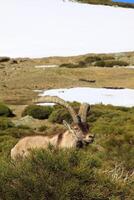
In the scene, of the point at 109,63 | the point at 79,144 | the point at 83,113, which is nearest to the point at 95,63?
the point at 109,63

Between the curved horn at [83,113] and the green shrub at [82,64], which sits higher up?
the curved horn at [83,113]

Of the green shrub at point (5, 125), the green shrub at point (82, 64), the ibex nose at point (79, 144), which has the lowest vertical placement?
the green shrub at point (82, 64)

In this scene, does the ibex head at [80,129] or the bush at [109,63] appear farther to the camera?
the bush at [109,63]

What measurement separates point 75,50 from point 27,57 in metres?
7.43

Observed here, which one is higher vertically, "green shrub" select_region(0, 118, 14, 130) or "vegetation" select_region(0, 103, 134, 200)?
"vegetation" select_region(0, 103, 134, 200)

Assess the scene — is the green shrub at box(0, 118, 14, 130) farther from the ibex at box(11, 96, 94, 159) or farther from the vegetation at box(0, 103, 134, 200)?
the vegetation at box(0, 103, 134, 200)

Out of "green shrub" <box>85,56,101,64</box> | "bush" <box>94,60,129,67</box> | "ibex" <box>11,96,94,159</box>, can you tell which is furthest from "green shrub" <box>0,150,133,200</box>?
"green shrub" <box>85,56,101,64</box>

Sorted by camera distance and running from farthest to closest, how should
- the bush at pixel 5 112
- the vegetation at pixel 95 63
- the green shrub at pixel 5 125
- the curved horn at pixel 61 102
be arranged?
the vegetation at pixel 95 63 < the bush at pixel 5 112 < the green shrub at pixel 5 125 < the curved horn at pixel 61 102

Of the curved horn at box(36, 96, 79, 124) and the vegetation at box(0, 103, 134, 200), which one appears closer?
the vegetation at box(0, 103, 134, 200)

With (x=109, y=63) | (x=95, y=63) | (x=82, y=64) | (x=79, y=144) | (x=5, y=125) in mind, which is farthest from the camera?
(x=82, y=64)

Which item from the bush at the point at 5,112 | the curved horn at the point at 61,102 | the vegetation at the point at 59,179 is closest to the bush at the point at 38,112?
the bush at the point at 5,112

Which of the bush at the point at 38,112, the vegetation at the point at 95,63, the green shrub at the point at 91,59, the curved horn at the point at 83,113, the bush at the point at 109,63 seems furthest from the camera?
the green shrub at the point at 91,59

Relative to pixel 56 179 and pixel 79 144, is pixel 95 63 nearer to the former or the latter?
pixel 79 144

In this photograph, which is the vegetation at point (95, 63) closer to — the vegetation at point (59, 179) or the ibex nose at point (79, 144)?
the ibex nose at point (79, 144)
